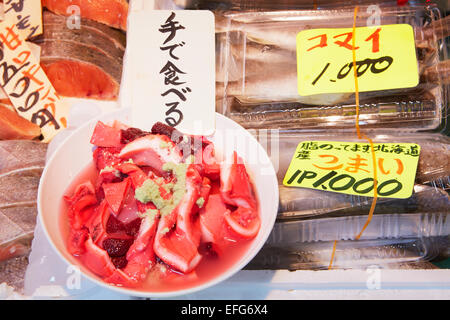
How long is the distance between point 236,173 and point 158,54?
Result: 819 millimetres

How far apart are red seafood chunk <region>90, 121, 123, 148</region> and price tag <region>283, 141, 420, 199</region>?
0.80m

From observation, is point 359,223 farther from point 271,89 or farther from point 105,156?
point 105,156

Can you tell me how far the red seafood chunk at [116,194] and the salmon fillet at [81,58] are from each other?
1111 millimetres

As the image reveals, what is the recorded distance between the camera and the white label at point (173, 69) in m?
1.80

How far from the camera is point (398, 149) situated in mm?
1783

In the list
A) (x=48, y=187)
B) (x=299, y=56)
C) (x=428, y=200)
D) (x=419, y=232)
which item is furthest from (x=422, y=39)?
(x=48, y=187)

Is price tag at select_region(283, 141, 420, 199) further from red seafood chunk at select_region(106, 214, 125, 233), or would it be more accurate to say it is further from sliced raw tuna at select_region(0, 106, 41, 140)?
sliced raw tuna at select_region(0, 106, 41, 140)

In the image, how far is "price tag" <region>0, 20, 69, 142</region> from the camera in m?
2.18

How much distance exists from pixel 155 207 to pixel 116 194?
16 centimetres

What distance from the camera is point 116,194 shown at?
4.77ft

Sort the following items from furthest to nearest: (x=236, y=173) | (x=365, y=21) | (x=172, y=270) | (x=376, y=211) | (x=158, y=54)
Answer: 1. (x=365, y=21)
2. (x=158, y=54)
3. (x=376, y=211)
4. (x=236, y=173)
5. (x=172, y=270)

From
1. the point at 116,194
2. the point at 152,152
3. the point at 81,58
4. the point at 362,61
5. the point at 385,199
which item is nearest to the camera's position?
the point at 116,194

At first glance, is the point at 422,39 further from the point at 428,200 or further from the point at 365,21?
the point at 428,200

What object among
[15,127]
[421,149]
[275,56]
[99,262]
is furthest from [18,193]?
[421,149]
